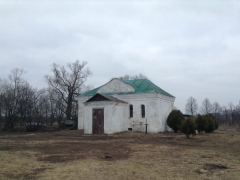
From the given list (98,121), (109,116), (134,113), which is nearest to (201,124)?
(134,113)

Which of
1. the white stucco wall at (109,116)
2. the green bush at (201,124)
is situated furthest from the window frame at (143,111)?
the green bush at (201,124)

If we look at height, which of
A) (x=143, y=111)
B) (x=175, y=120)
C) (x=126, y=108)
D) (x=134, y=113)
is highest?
(x=126, y=108)

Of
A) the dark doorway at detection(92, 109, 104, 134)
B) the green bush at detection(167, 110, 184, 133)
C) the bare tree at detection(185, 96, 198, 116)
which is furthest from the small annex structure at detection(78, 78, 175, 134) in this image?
the bare tree at detection(185, 96, 198, 116)

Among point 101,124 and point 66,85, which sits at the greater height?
point 66,85

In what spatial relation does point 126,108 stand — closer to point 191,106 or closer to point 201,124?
point 201,124

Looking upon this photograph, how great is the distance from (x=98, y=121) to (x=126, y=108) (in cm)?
427

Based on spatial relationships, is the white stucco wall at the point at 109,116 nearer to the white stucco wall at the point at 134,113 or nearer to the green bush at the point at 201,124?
the white stucco wall at the point at 134,113

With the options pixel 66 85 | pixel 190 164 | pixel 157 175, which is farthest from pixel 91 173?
pixel 66 85

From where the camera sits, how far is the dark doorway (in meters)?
23.9

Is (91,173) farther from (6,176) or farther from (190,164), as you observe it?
(190,164)

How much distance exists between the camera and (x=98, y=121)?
78.8ft

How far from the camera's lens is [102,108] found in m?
24.0

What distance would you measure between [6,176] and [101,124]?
17.5m

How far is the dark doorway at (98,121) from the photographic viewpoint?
2388 cm
